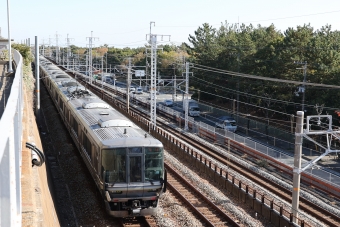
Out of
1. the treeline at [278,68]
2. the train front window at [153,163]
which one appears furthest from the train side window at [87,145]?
the treeline at [278,68]

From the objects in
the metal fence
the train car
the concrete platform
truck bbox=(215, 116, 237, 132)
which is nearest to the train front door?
the train car

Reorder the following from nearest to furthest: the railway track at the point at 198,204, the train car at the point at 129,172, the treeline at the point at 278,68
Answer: the train car at the point at 129,172, the railway track at the point at 198,204, the treeline at the point at 278,68

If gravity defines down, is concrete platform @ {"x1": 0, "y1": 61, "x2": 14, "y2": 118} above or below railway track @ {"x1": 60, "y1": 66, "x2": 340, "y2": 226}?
above

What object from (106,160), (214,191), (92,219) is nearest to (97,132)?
(106,160)

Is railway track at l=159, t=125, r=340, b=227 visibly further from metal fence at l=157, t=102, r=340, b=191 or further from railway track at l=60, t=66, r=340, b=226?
metal fence at l=157, t=102, r=340, b=191

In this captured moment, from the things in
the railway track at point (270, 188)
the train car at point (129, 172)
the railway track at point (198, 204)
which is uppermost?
the train car at point (129, 172)

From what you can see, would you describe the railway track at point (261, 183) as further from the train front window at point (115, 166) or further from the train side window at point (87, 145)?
the train side window at point (87, 145)

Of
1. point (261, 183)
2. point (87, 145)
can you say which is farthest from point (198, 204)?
point (261, 183)

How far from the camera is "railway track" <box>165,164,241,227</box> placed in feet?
42.9

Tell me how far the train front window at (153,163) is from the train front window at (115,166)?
0.63m

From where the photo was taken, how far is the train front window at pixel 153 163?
11.9 m

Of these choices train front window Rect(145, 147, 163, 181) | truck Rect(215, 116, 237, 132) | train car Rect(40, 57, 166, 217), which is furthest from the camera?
truck Rect(215, 116, 237, 132)

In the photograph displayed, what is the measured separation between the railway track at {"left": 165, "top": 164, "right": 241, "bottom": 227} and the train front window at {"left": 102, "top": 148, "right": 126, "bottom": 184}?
2934 millimetres

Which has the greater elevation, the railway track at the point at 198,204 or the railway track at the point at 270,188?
the railway track at the point at 198,204
